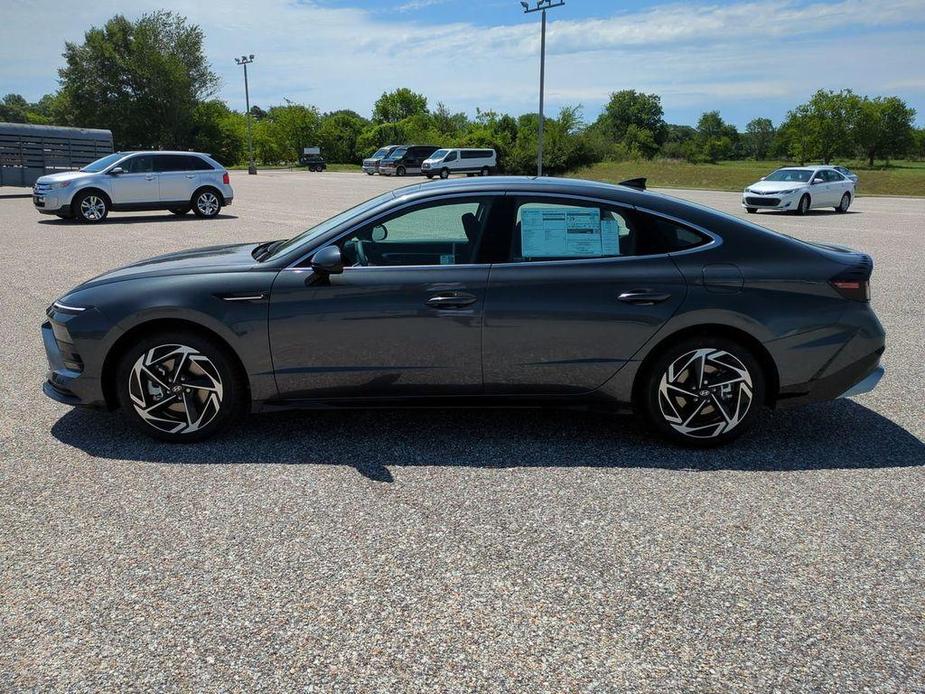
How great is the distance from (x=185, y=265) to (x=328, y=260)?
1.03 meters

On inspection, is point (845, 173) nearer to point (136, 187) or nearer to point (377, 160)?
point (136, 187)

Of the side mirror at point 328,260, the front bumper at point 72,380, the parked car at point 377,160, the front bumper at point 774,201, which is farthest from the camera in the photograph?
the parked car at point 377,160

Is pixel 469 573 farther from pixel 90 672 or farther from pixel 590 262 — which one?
pixel 590 262

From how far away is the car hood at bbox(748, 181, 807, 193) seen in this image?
23.4m

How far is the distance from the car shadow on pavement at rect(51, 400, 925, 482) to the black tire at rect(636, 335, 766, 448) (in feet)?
0.43

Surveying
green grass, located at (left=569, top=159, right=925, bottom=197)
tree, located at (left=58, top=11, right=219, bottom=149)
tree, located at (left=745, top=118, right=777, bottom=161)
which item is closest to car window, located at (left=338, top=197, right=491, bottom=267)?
green grass, located at (left=569, top=159, right=925, bottom=197)

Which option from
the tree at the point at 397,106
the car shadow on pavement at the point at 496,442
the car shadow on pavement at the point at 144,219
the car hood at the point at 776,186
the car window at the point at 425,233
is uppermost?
the tree at the point at 397,106

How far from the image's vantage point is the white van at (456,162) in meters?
47.6

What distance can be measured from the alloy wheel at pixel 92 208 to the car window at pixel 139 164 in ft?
3.41

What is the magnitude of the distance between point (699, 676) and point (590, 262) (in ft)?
7.96

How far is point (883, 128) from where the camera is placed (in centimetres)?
9088

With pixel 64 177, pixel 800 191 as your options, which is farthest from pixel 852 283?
pixel 800 191

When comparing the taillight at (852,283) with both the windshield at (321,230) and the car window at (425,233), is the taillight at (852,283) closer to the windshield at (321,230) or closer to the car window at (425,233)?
the car window at (425,233)

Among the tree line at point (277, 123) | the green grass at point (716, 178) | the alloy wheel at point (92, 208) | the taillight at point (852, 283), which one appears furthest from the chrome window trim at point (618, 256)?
the tree line at point (277, 123)
